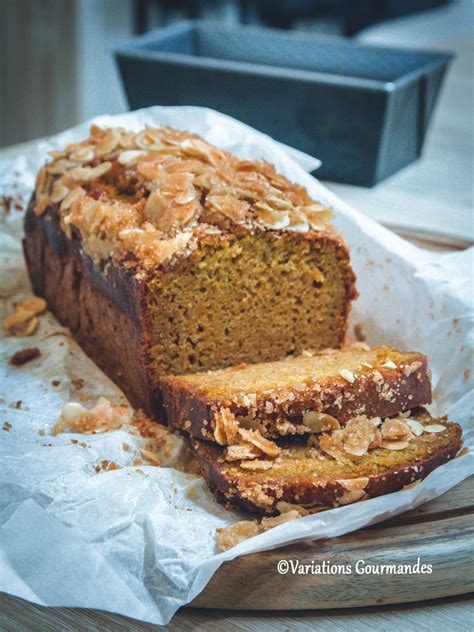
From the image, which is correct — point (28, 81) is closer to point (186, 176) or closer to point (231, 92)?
point (231, 92)

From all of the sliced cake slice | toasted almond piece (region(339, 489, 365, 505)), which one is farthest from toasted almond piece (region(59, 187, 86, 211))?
toasted almond piece (region(339, 489, 365, 505))

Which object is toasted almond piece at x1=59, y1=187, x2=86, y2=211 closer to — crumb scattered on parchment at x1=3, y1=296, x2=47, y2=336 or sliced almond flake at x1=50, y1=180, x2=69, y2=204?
sliced almond flake at x1=50, y1=180, x2=69, y2=204

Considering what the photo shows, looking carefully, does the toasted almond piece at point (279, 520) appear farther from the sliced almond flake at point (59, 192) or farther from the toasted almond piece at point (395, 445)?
the sliced almond flake at point (59, 192)

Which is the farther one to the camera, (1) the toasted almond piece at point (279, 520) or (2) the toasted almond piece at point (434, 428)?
(2) the toasted almond piece at point (434, 428)

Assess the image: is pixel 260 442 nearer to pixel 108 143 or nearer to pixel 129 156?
pixel 129 156

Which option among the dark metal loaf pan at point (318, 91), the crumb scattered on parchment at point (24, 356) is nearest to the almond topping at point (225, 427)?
the crumb scattered on parchment at point (24, 356)

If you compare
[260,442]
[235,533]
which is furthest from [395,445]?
[235,533]

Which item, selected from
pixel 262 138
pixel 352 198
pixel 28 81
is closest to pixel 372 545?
pixel 262 138
